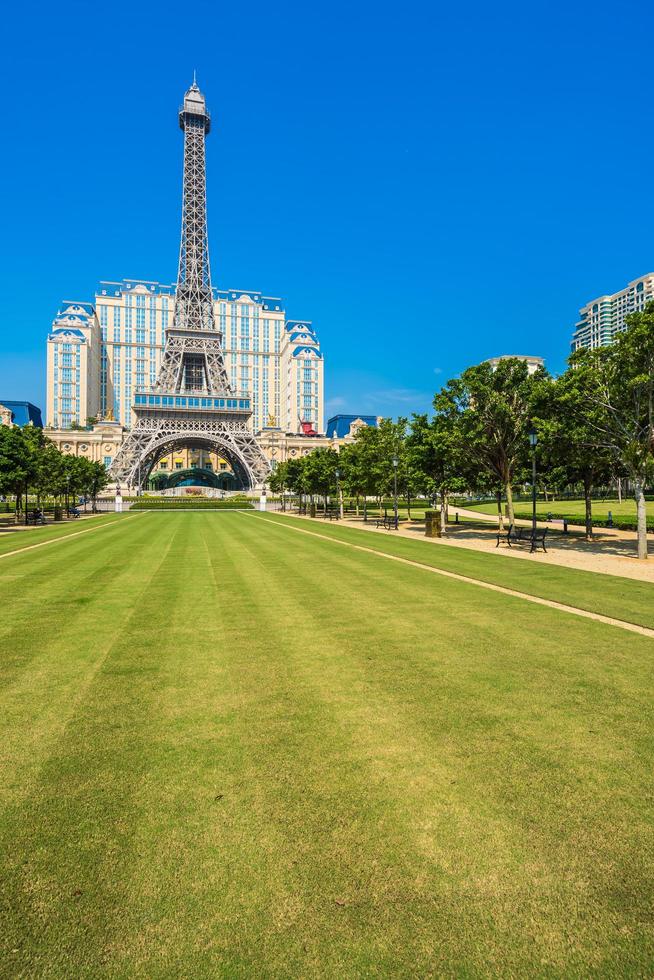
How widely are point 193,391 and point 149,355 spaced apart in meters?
72.2

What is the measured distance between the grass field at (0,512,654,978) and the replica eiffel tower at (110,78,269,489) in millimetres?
78796

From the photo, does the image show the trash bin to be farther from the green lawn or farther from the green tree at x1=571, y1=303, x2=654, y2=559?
the green lawn

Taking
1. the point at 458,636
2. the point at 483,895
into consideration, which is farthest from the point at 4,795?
the point at 458,636

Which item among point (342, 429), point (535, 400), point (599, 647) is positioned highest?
point (342, 429)

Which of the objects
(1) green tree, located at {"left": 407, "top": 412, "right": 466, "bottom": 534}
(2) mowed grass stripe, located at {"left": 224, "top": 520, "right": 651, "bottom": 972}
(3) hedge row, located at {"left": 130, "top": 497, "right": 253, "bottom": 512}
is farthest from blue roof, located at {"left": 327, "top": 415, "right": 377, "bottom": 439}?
(2) mowed grass stripe, located at {"left": 224, "top": 520, "right": 651, "bottom": 972}

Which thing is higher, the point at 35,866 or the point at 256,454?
the point at 256,454

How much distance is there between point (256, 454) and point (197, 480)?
73.8 m

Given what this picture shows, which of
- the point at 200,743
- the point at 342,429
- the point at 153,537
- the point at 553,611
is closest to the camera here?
the point at 200,743

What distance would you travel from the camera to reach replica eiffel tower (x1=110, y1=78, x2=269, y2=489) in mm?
88625

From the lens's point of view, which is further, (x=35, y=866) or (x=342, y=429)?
(x=342, y=429)

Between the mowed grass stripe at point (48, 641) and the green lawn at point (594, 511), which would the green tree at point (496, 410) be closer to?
the green lawn at point (594, 511)

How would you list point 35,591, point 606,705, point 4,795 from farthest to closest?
point 35,591, point 606,705, point 4,795

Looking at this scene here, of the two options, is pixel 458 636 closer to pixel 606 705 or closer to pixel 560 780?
pixel 606 705

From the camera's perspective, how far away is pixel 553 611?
10547mm
